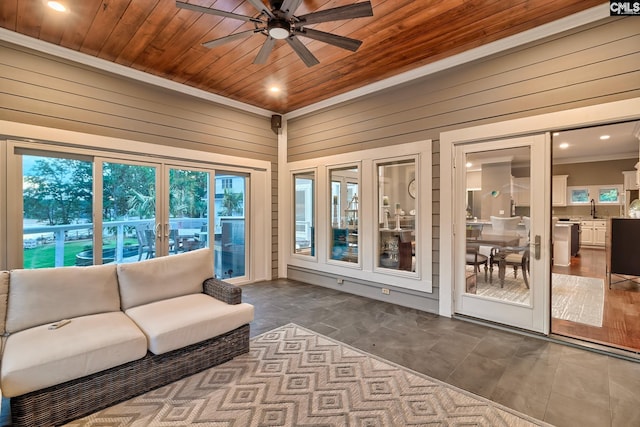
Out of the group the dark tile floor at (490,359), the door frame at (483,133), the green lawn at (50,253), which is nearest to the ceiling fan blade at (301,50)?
the door frame at (483,133)

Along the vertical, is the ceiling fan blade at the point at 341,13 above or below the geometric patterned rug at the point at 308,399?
above

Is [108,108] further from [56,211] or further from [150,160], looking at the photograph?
[56,211]

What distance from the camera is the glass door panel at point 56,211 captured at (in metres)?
3.31

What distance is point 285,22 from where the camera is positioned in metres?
2.51

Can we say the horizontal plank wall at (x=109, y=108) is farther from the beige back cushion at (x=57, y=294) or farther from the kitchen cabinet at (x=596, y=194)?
the kitchen cabinet at (x=596, y=194)

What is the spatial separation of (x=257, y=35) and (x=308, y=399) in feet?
11.3

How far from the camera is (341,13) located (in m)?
2.31

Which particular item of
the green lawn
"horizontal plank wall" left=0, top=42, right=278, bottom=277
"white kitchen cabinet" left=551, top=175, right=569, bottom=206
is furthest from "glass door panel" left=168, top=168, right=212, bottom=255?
"white kitchen cabinet" left=551, top=175, right=569, bottom=206

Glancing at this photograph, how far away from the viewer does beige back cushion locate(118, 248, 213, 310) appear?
9.12 feet

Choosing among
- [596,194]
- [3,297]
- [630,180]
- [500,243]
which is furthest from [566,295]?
[596,194]

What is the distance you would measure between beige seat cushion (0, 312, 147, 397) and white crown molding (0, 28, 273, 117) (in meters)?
3.02

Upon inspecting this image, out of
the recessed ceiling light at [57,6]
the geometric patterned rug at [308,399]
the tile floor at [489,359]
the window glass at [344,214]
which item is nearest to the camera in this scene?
the geometric patterned rug at [308,399]

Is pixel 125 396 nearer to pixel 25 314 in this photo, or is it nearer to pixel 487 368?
pixel 25 314

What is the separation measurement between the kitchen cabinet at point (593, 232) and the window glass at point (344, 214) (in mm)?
8784
